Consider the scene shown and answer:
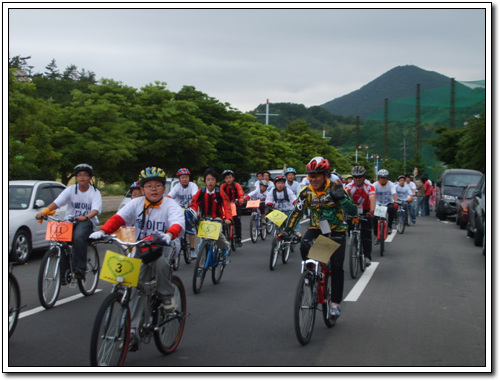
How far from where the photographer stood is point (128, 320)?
17.3 ft

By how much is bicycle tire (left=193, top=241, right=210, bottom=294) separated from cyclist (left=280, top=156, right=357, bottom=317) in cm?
253

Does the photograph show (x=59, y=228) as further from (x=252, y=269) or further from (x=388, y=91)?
(x=388, y=91)

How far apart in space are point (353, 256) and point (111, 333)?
6591mm

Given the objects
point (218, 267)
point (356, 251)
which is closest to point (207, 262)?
point (218, 267)

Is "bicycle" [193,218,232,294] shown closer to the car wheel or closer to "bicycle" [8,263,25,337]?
"bicycle" [8,263,25,337]

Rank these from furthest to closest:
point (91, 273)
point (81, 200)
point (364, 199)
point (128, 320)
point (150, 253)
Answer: point (364, 199)
point (91, 273)
point (81, 200)
point (150, 253)
point (128, 320)

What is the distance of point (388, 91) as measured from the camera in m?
127

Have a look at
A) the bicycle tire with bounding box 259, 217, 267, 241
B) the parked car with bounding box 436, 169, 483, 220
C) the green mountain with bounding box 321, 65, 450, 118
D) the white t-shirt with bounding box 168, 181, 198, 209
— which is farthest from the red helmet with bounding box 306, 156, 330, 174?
the green mountain with bounding box 321, 65, 450, 118

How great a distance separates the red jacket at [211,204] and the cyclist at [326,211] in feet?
11.9

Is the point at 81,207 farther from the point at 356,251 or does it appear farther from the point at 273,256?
the point at 356,251

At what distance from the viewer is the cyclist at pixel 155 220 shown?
5.77 meters

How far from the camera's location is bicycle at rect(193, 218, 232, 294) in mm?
9398

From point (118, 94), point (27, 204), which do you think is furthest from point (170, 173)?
point (27, 204)

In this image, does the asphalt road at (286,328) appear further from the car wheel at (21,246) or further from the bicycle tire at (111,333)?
the bicycle tire at (111,333)
